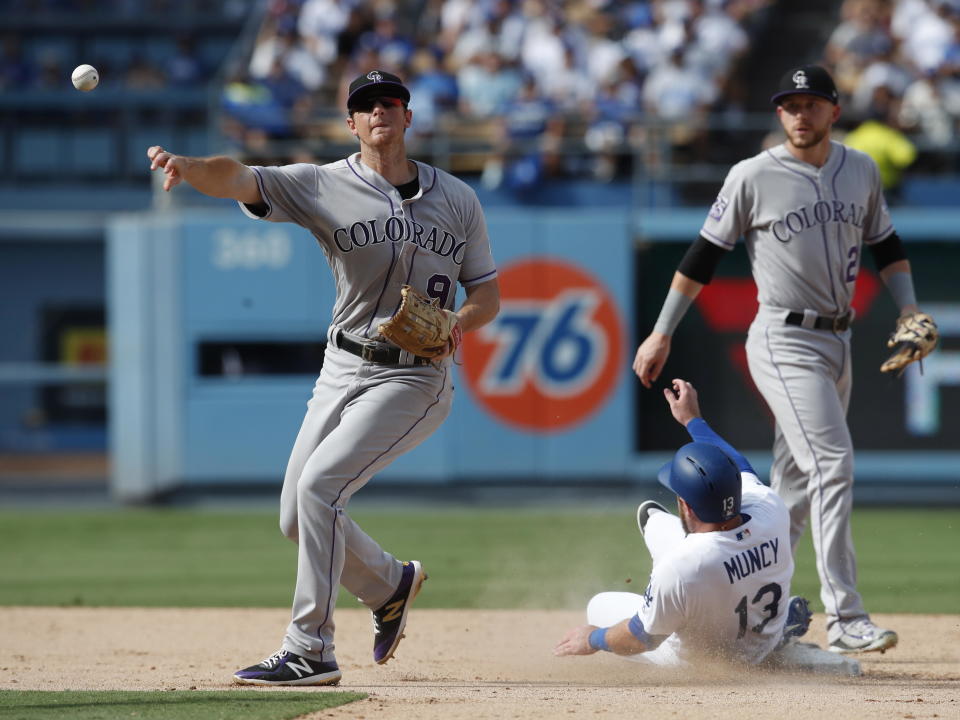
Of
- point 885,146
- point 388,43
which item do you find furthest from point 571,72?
point 885,146

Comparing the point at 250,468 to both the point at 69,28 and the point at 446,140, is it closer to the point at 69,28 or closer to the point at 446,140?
the point at 446,140

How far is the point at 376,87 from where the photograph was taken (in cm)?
454

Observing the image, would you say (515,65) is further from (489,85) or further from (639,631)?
(639,631)

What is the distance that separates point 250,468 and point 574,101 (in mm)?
4768

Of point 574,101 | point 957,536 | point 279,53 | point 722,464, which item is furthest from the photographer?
point 279,53

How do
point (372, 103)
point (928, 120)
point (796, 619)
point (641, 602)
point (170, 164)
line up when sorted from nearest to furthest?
1. point (170, 164)
2. point (372, 103)
3. point (641, 602)
4. point (796, 619)
5. point (928, 120)

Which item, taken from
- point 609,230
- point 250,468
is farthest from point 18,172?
point 609,230

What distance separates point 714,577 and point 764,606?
0.30m

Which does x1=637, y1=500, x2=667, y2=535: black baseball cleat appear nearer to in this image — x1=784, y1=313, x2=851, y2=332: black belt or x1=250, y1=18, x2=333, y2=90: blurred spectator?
x1=784, y1=313, x2=851, y2=332: black belt

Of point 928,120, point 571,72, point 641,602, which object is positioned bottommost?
point 641,602

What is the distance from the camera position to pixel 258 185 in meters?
4.59

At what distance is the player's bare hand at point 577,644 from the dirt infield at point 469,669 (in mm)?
124

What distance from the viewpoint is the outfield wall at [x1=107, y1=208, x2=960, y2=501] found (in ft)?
39.3

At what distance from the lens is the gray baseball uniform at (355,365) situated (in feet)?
14.8
